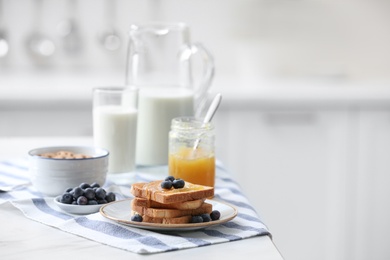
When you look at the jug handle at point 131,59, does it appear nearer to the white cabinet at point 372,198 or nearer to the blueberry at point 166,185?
the blueberry at point 166,185

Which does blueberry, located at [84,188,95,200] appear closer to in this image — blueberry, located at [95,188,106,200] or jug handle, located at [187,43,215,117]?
blueberry, located at [95,188,106,200]

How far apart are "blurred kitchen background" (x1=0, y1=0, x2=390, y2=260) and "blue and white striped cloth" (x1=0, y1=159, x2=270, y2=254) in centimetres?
162

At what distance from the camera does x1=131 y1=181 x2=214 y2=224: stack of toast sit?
44.8 inches

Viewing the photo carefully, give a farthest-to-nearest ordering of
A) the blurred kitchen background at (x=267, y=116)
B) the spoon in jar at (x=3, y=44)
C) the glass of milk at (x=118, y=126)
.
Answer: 1. the spoon in jar at (x=3, y=44)
2. the blurred kitchen background at (x=267, y=116)
3. the glass of milk at (x=118, y=126)

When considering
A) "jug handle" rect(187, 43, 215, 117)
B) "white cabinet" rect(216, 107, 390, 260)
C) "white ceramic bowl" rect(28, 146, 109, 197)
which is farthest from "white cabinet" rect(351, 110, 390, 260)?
"white ceramic bowl" rect(28, 146, 109, 197)

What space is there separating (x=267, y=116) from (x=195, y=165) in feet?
5.34

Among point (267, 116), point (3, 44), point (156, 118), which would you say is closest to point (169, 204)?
point (156, 118)

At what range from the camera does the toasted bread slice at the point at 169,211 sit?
44.6 inches

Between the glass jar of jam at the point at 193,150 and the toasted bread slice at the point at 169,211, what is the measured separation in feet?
1.02

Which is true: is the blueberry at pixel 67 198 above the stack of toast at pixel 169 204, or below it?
below

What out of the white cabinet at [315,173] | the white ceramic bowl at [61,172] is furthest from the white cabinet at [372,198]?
the white ceramic bowl at [61,172]

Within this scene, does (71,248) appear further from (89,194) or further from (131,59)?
(131,59)

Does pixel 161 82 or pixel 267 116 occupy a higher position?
pixel 161 82

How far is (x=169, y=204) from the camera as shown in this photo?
1146 millimetres
